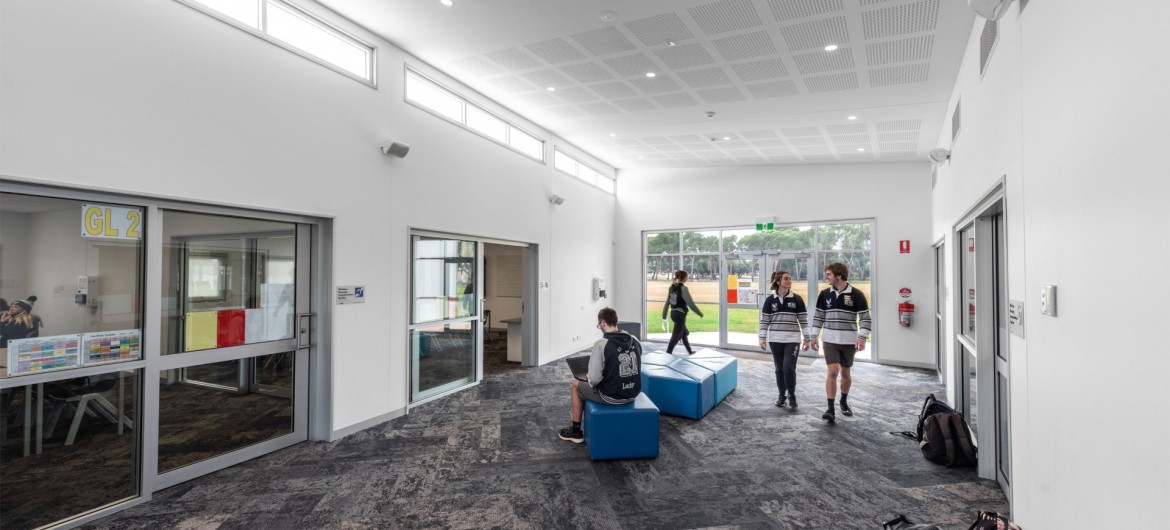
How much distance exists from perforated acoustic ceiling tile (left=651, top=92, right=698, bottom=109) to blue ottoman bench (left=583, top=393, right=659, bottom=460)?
3617 mm

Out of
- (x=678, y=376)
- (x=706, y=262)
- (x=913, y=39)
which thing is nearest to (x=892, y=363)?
(x=706, y=262)

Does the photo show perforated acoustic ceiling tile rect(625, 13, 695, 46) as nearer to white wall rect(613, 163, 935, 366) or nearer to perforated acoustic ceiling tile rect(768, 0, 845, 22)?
perforated acoustic ceiling tile rect(768, 0, 845, 22)

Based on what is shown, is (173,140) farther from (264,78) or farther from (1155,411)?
(1155,411)

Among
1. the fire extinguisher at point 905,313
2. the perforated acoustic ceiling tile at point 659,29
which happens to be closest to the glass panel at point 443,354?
the perforated acoustic ceiling tile at point 659,29

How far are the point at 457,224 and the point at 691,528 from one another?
413 centimetres

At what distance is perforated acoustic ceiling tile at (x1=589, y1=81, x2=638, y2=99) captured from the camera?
5484 millimetres

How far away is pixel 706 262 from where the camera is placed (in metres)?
9.61

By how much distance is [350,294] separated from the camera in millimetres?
4488

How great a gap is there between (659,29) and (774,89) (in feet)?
5.98

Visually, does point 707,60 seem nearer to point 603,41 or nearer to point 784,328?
point 603,41

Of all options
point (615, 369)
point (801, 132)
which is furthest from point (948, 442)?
point (801, 132)

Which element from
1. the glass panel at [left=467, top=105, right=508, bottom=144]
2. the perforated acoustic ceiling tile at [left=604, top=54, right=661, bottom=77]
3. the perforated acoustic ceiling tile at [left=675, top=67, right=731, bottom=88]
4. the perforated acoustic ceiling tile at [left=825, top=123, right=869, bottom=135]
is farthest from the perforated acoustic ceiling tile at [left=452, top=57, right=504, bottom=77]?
the perforated acoustic ceiling tile at [left=825, top=123, right=869, bottom=135]

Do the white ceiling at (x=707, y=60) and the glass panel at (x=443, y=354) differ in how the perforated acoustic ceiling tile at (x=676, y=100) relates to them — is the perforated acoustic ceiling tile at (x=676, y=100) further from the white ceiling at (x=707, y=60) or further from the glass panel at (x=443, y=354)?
the glass panel at (x=443, y=354)

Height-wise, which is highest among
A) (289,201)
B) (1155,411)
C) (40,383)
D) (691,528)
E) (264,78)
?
(264,78)
